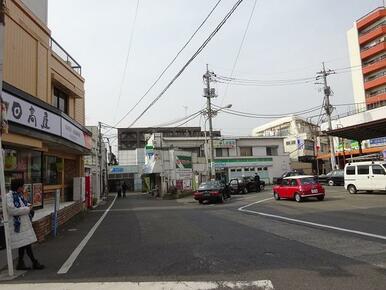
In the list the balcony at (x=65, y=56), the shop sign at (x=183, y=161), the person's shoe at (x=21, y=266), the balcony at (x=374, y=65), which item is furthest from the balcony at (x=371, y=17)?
the person's shoe at (x=21, y=266)

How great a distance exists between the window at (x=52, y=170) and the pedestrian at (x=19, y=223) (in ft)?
36.4

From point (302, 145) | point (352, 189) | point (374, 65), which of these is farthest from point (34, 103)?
point (302, 145)

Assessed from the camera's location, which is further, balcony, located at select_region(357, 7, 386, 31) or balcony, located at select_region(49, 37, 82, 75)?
balcony, located at select_region(357, 7, 386, 31)

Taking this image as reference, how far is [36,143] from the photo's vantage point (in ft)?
49.0

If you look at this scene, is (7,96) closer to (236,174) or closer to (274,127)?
(236,174)

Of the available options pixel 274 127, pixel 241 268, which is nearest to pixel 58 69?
pixel 241 268

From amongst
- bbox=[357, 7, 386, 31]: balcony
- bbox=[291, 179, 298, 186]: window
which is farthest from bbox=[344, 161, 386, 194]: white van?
bbox=[357, 7, 386, 31]: balcony

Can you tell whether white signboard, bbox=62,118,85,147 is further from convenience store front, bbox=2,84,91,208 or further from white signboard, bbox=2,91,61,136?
white signboard, bbox=2,91,61,136

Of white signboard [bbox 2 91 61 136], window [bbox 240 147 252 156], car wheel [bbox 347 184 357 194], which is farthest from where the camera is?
window [bbox 240 147 252 156]

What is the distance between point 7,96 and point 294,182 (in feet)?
65.8

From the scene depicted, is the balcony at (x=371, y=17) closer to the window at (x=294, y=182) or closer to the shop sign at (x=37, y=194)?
the window at (x=294, y=182)

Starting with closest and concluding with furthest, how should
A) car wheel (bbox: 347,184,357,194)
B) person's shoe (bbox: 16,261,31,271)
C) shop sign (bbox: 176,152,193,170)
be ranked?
1. person's shoe (bbox: 16,261,31,271)
2. car wheel (bbox: 347,184,357,194)
3. shop sign (bbox: 176,152,193,170)

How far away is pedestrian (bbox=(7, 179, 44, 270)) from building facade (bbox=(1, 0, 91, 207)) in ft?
12.0

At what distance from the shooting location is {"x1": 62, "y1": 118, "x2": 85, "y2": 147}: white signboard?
17984 mm
